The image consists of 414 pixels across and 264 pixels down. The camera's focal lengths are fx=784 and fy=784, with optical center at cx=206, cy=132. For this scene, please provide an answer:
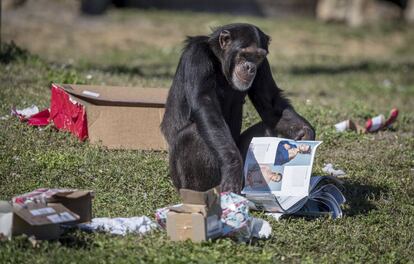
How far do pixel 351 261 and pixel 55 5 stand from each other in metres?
13.0

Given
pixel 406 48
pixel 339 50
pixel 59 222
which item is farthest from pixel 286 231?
pixel 406 48

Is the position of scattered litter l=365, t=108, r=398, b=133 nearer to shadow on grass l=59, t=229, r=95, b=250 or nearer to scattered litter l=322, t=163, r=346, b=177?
scattered litter l=322, t=163, r=346, b=177

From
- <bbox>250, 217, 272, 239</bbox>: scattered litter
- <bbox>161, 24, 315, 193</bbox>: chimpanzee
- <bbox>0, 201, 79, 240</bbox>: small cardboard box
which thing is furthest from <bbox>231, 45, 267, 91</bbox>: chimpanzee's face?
<bbox>0, 201, 79, 240</bbox>: small cardboard box

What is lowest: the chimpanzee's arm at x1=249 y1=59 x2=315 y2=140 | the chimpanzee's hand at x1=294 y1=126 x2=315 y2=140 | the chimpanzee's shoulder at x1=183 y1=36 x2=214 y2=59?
the chimpanzee's hand at x1=294 y1=126 x2=315 y2=140

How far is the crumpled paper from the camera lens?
5730 mm

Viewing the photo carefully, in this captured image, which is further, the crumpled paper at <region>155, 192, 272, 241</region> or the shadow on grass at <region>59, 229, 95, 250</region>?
the crumpled paper at <region>155, 192, 272, 241</region>

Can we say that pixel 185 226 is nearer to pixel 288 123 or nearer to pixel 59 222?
pixel 59 222

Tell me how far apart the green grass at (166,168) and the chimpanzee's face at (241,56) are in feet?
3.87

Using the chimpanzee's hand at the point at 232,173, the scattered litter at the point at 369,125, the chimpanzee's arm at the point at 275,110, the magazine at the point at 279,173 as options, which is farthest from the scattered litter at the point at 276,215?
the scattered litter at the point at 369,125

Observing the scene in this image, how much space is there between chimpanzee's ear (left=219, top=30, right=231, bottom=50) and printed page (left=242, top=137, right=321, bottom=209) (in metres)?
0.87

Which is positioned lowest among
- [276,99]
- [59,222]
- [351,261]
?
[351,261]

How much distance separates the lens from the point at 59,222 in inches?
207

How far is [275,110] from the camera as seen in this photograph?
718cm

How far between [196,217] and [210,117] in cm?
118
